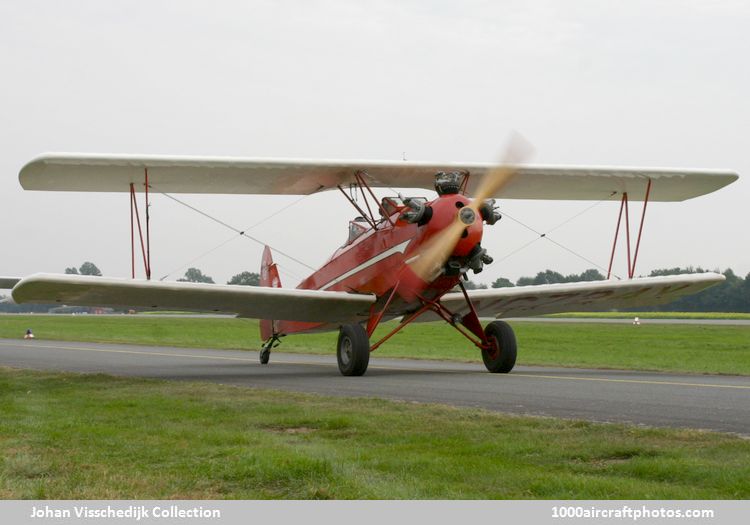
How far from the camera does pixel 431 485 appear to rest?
5766mm

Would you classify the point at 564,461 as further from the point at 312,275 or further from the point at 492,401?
the point at 312,275

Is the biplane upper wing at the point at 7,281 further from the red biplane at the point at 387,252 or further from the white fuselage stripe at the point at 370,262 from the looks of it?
the white fuselage stripe at the point at 370,262

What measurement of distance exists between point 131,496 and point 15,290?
10.0 metres

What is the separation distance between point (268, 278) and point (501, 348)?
8.18 m

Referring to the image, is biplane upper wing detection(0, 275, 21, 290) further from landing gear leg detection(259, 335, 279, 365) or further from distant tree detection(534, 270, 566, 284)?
distant tree detection(534, 270, 566, 284)

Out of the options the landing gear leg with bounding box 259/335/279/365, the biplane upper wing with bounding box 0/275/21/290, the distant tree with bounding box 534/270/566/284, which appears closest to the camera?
the landing gear leg with bounding box 259/335/279/365

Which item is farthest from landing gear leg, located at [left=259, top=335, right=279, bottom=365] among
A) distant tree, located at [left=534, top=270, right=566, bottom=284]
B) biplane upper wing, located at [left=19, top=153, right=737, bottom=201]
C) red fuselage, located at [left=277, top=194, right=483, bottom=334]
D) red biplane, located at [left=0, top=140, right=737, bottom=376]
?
distant tree, located at [left=534, top=270, right=566, bottom=284]

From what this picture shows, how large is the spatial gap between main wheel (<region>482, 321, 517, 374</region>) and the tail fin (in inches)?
272

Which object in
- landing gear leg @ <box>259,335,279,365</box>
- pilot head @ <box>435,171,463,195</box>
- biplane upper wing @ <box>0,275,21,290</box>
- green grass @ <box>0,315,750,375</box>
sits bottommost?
green grass @ <box>0,315,750,375</box>

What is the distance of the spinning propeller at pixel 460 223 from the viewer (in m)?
14.1

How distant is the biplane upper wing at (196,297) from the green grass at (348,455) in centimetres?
449

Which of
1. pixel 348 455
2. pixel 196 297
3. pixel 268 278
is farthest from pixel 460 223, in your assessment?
pixel 268 278

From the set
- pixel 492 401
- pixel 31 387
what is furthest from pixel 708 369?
pixel 31 387

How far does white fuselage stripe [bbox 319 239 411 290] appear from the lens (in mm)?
15487
